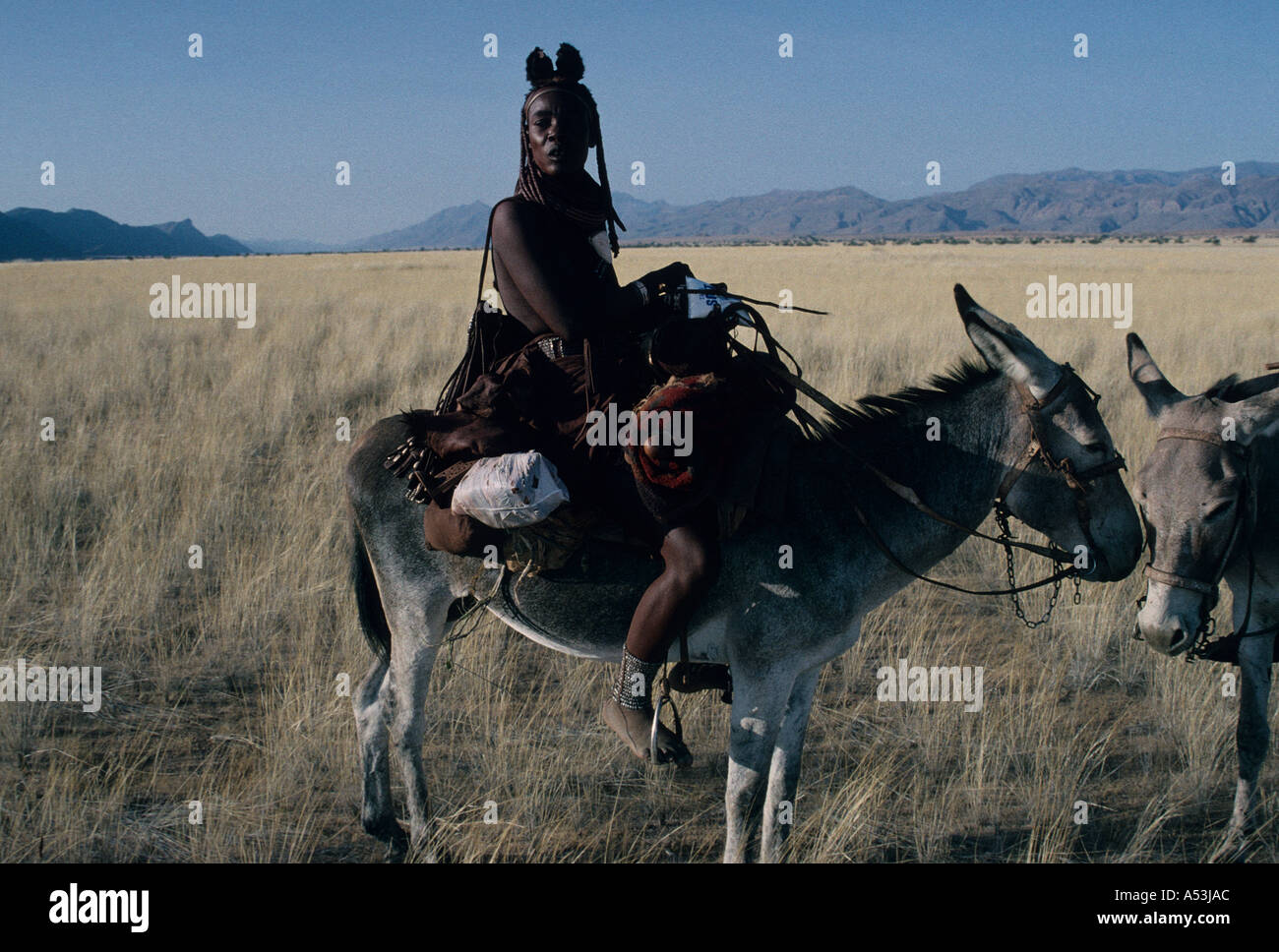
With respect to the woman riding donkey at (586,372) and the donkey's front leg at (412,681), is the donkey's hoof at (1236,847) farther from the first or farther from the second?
the donkey's front leg at (412,681)

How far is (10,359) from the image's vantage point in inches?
566

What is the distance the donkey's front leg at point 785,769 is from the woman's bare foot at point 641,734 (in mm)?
537

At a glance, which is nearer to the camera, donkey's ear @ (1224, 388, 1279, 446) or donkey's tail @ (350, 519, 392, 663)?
donkey's ear @ (1224, 388, 1279, 446)

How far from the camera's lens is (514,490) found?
10.2 feet

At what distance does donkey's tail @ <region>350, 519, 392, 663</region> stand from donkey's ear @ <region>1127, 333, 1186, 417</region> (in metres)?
3.48

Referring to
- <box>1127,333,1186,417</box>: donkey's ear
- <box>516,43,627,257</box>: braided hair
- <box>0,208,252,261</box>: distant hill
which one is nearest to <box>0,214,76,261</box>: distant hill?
<box>0,208,252,261</box>: distant hill

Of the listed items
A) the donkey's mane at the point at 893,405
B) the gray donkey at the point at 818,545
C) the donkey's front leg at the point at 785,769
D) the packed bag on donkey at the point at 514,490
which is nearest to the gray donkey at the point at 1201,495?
the gray donkey at the point at 818,545

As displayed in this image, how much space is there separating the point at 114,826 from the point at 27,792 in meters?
0.48

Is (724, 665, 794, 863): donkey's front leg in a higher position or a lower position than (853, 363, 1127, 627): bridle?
lower

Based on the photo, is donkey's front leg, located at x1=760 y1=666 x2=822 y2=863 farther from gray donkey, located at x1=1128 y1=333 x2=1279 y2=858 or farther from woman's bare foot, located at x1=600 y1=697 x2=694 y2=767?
gray donkey, located at x1=1128 y1=333 x2=1279 y2=858

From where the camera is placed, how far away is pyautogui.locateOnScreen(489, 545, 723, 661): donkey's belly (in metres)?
3.53

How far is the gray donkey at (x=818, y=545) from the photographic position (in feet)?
11.0

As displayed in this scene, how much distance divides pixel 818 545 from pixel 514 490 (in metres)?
1.20

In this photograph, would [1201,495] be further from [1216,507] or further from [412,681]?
[412,681]
